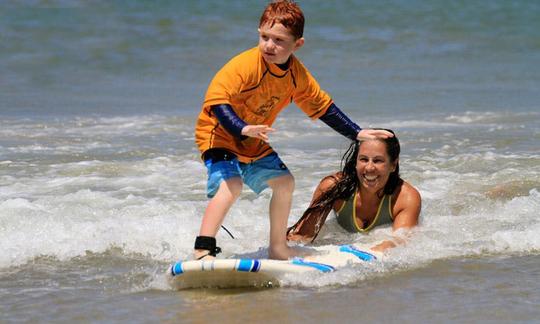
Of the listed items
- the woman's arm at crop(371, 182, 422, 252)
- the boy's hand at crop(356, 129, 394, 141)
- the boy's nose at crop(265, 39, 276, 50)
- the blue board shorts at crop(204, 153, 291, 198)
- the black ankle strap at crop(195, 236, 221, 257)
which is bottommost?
the black ankle strap at crop(195, 236, 221, 257)

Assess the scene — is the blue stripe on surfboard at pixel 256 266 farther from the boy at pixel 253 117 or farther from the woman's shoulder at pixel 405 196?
the woman's shoulder at pixel 405 196

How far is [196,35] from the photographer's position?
2202cm

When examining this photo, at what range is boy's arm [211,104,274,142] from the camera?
449 centimetres

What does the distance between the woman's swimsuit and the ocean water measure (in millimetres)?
68

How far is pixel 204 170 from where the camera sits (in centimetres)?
870

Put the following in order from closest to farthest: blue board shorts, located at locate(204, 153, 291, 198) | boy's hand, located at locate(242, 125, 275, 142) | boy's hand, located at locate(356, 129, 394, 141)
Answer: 1. boy's hand, located at locate(242, 125, 275, 142)
2. blue board shorts, located at locate(204, 153, 291, 198)
3. boy's hand, located at locate(356, 129, 394, 141)

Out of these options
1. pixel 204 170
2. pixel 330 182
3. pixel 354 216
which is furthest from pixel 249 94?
pixel 204 170

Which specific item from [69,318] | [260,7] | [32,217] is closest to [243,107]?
[69,318]

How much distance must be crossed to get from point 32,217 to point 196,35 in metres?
15.8

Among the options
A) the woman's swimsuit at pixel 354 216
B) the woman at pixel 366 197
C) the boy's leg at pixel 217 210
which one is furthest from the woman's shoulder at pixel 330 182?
the boy's leg at pixel 217 210

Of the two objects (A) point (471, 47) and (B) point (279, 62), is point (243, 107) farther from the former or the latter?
(A) point (471, 47)

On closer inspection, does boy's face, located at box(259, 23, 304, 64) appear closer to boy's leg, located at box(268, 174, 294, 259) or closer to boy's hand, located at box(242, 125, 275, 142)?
boy's hand, located at box(242, 125, 275, 142)

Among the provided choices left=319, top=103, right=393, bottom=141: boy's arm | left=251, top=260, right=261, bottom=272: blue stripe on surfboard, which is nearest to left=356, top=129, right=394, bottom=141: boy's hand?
left=319, top=103, right=393, bottom=141: boy's arm

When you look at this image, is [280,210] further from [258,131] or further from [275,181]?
[258,131]
